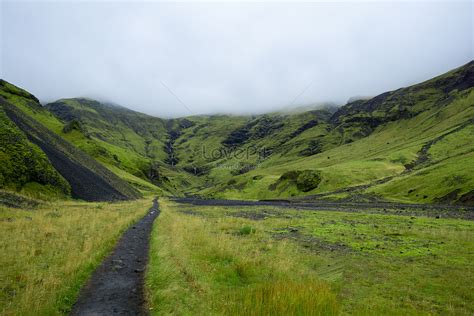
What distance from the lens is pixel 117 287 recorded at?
1314cm

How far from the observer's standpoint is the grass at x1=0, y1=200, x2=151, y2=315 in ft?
34.2

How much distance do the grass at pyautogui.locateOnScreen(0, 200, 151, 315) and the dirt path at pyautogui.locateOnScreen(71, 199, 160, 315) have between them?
0.44 m

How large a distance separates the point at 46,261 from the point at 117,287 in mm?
4647

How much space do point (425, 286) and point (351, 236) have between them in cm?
1494

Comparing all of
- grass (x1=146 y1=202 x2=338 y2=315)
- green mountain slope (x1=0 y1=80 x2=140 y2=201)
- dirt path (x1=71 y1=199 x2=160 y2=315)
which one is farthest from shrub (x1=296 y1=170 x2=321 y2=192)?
dirt path (x1=71 y1=199 x2=160 y2=315)

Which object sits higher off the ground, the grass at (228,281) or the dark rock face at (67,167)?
the dark rock face at (67,167)

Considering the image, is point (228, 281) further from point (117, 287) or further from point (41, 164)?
point (41, 164)

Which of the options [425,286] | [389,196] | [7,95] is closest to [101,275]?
[425,286]

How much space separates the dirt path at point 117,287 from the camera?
10867mm

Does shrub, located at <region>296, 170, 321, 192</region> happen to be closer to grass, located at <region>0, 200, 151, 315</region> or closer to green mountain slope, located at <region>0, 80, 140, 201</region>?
green mountain slope, located at <region>0, 80, 140, 201</region>

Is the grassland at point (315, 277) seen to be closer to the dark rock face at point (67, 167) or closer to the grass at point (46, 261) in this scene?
the grass at point (46, 261)

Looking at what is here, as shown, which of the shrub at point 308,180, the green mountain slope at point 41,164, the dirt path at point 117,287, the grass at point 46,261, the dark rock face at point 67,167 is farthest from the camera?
the shrub at point 308,180

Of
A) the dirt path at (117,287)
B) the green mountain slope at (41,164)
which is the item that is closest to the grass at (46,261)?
the dirt path at (117,287)

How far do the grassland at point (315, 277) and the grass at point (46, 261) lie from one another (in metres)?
3.20
